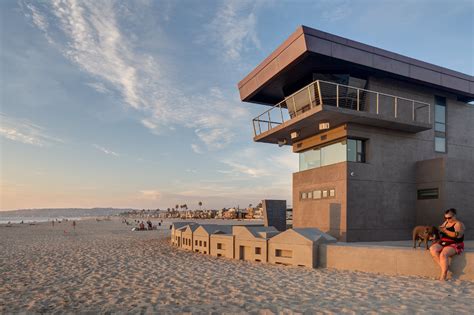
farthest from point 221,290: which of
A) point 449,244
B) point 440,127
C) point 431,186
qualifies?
point 440,127

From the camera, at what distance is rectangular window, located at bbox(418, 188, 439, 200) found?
15.7 m

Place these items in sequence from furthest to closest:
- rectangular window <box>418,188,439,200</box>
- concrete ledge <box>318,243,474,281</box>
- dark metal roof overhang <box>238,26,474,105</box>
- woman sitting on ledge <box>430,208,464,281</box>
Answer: rectangular window <box>418,188,439,200</box>
dark metal roof overhang <box>238,26,474,105</box>
concrete ledge <box>318,243,474,281</box>
woman sitting on ledge <box>430,208,464,281</box>

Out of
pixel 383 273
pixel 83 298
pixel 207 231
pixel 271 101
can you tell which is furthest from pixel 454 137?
pixel 83 298

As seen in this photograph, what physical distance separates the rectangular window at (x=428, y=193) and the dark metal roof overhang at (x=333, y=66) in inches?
203

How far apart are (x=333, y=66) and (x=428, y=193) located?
7327mm

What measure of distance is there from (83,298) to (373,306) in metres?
6.31

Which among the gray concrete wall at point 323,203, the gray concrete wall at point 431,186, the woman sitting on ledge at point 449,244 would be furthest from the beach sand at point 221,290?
the gray concrete wall at point 431,186

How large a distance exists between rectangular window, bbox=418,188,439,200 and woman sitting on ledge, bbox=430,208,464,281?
796 cm

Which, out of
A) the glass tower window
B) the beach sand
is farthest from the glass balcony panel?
the beach sand

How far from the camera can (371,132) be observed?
16062 millimetres

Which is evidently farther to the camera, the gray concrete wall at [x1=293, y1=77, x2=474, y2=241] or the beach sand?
the gray concrete wall at [x1=293, y1=77, x2=474, y2=241]

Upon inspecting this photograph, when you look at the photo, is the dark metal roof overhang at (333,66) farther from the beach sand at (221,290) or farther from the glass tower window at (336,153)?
the beach sand at (221,290)

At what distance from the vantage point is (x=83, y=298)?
8.04m

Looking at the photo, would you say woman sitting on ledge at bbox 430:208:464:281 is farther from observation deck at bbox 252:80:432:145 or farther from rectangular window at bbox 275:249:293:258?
observation deck at bbox 252:80:432:145
